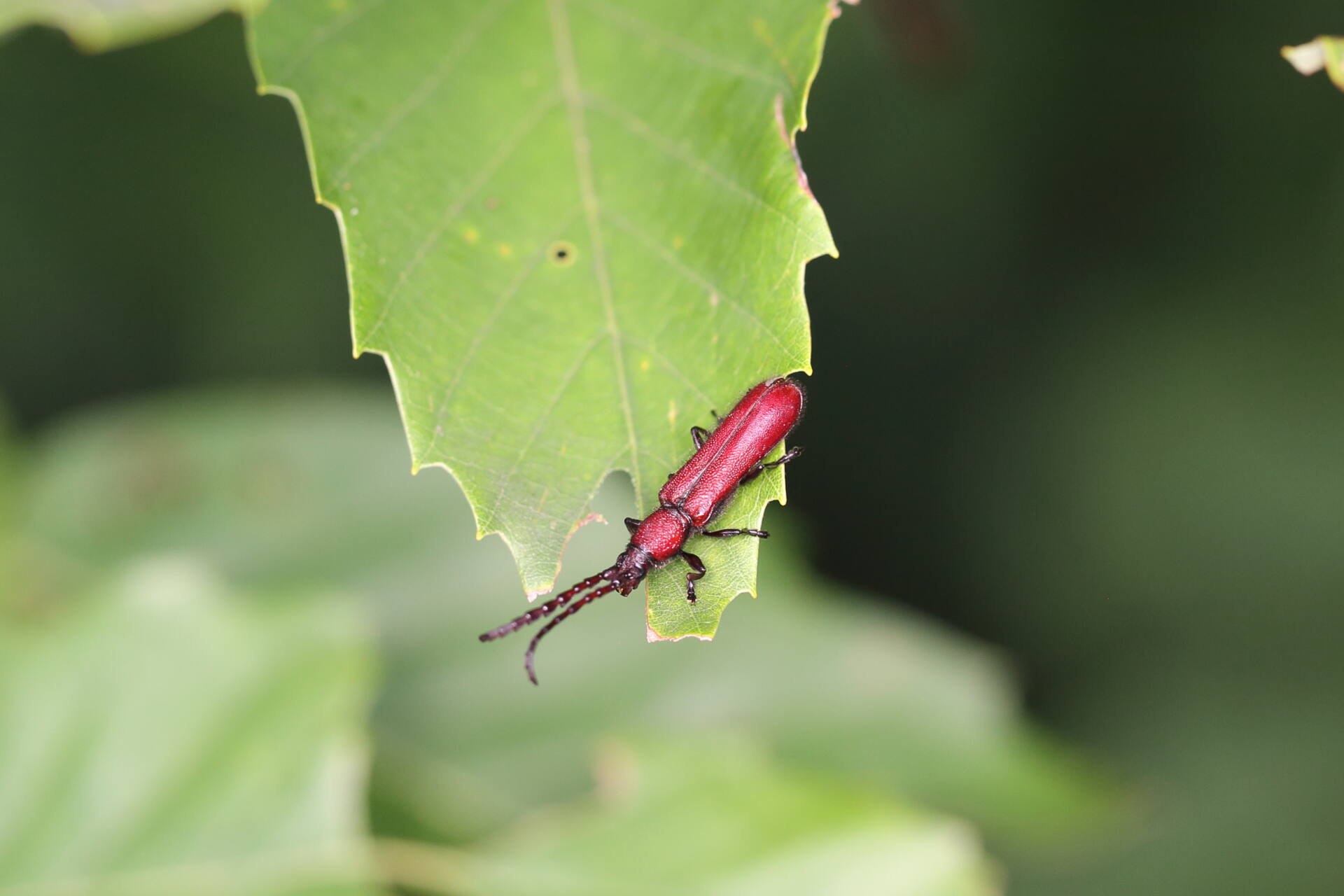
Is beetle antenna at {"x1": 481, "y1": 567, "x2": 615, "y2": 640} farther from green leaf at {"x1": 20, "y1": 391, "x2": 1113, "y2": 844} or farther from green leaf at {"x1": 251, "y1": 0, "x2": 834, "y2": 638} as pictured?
green leaf at {"x1": 20, "y1": 391, "x2": 1113, "y2": 844}

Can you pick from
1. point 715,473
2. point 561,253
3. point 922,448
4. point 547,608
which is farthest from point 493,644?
point 561,253

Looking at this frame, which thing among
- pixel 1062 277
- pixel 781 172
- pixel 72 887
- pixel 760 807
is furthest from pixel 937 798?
pixel 781 172

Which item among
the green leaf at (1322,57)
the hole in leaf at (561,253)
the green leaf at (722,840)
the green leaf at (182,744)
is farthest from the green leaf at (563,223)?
the green leaf at (182,744)

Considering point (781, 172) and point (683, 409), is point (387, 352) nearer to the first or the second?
point (683, 409)

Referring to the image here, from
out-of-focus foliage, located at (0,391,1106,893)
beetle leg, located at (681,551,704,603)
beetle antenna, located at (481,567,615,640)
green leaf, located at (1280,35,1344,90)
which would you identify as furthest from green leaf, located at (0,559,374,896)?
green leaf, located at (1280,35,1344,90)

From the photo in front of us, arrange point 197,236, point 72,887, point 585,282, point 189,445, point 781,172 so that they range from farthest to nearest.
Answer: point 197,236, point 189,445, point 72,887, point 585,282, point 781,172

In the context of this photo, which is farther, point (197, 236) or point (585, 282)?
point (197, 236)

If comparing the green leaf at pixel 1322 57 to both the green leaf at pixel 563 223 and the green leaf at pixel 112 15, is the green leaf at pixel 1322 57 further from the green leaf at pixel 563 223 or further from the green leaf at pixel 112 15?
the green leaf at pixel 112 15
